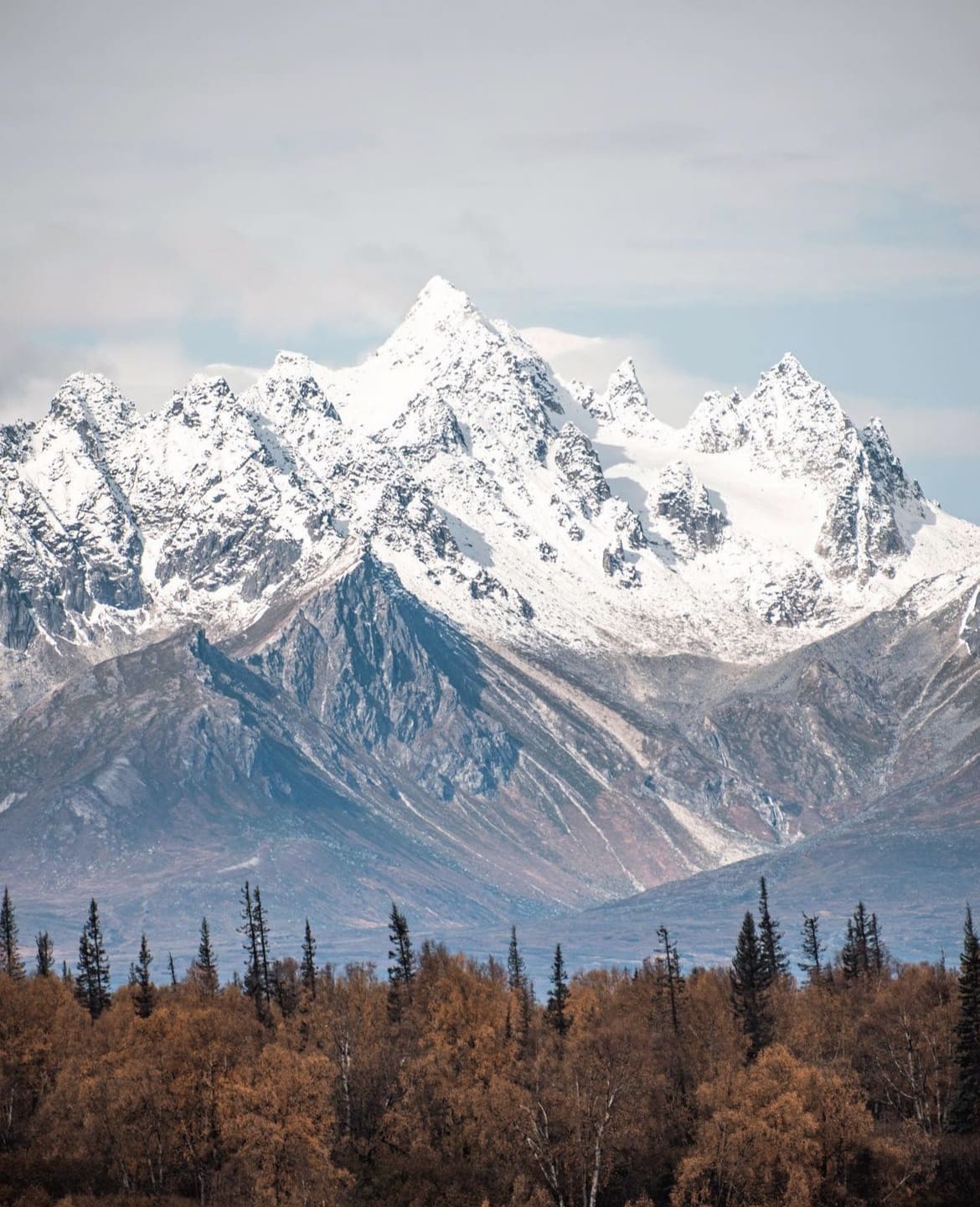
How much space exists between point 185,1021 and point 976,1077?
62.3 metres

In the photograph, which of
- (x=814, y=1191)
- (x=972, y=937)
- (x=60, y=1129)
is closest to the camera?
(x=814, y=1191)

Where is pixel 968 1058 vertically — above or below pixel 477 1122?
above

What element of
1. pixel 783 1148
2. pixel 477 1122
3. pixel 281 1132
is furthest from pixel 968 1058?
pixel 281 1132

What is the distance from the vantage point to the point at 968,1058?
17500cm

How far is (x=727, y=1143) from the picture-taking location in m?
162

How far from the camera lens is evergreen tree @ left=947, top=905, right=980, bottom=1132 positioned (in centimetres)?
17300

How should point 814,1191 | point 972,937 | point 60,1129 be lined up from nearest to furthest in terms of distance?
point 814,1191 → point 60,1129 → point 972,937

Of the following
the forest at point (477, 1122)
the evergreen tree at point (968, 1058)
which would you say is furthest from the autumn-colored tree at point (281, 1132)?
the evergreen tree at point (968, 1058)

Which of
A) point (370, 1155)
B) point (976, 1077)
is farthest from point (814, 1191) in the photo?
point (370, 1155)

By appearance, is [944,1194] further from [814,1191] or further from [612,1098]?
[612,1098]

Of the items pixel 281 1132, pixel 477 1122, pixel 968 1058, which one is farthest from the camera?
pixel 968 1058

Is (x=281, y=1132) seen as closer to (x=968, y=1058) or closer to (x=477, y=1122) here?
(x=477, y=1122)

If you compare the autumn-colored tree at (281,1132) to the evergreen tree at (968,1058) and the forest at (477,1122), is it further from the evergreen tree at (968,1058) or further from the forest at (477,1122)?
the evergreen tree at (968,1058)

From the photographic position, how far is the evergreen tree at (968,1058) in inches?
6811
